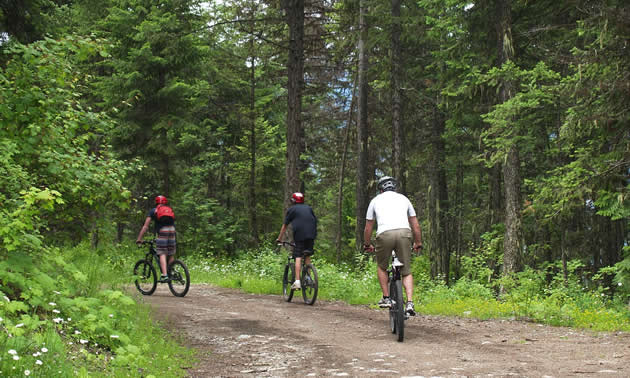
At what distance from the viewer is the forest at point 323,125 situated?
265 inches

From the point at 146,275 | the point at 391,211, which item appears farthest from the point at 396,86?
the point at 391,211

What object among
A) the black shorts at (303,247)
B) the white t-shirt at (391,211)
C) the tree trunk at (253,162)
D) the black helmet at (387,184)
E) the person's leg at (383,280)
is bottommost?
the person's leg at (383,280)

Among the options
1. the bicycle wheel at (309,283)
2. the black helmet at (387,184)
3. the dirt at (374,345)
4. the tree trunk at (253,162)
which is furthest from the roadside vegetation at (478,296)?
the tree trunk at (253,162)

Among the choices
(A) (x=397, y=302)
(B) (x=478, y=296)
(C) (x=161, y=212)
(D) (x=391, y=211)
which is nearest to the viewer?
(A) (x=397, y=302)

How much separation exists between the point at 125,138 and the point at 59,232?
44.6 feet

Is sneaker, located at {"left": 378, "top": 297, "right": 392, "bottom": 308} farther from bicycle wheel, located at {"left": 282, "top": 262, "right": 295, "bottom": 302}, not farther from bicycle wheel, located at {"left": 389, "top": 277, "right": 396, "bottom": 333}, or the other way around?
bicycle wheel, located at {"left": 282, "top": 262, "right": 295, "bottom": 302}

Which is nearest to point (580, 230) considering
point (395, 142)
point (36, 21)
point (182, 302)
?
point (395, 142)

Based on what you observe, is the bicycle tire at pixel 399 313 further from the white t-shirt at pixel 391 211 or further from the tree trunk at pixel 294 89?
the tree trunk at pixel 294 89

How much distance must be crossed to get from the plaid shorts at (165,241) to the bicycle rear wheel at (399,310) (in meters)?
6.61

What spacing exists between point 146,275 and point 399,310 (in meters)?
7.44

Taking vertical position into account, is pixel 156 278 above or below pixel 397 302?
below

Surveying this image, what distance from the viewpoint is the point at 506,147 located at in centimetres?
1362

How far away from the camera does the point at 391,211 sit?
26.1 ft

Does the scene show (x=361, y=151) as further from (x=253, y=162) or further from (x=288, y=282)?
(x=288, y=282)
